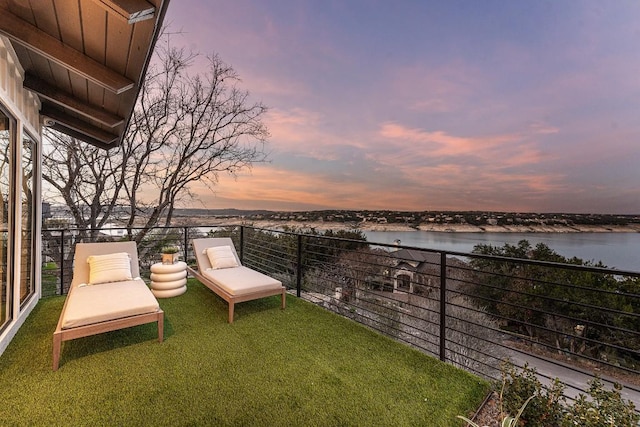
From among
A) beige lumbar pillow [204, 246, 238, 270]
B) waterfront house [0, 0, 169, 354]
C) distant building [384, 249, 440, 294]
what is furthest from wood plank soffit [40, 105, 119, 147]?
distant building [384, 249, 440, 294]

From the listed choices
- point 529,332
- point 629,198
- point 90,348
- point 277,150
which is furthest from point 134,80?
point 529,332

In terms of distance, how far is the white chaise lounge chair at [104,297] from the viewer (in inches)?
101

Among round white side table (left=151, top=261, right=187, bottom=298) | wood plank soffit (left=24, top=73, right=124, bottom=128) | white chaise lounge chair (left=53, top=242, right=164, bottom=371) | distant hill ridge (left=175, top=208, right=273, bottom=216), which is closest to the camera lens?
white chaise lounge chair (left=53, top=242, right=164, bottom=371)

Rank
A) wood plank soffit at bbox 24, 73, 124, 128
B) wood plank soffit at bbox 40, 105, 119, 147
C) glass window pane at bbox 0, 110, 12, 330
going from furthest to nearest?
1. wood plank soffit at bbox 40, 105, 119, 147
2. wood plank soffit at bbox 24, 73, 124, 128
3. glass window pane at bbox 0, 110, 12, 330

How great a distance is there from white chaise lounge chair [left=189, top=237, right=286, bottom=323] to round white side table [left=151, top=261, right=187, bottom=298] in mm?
286

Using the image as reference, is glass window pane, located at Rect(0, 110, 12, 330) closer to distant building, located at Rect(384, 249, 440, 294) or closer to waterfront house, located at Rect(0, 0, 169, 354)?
waterfront house, located at Rect(0, 0, 169, 354)

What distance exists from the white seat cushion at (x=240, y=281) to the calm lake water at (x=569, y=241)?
3.79 metres

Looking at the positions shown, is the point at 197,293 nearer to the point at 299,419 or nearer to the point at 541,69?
the point at 299,419

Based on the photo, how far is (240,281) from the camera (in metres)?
3.87

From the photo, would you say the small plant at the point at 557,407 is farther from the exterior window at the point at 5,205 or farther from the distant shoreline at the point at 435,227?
the distant shoreline at the point at 435,227

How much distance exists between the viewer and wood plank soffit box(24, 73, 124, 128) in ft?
10.5

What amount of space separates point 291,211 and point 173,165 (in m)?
4.06

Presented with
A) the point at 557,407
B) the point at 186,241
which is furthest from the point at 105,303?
the point at 557,407

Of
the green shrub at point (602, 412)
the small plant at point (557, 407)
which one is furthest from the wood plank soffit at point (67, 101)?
the green shrub at point (602, 412)
